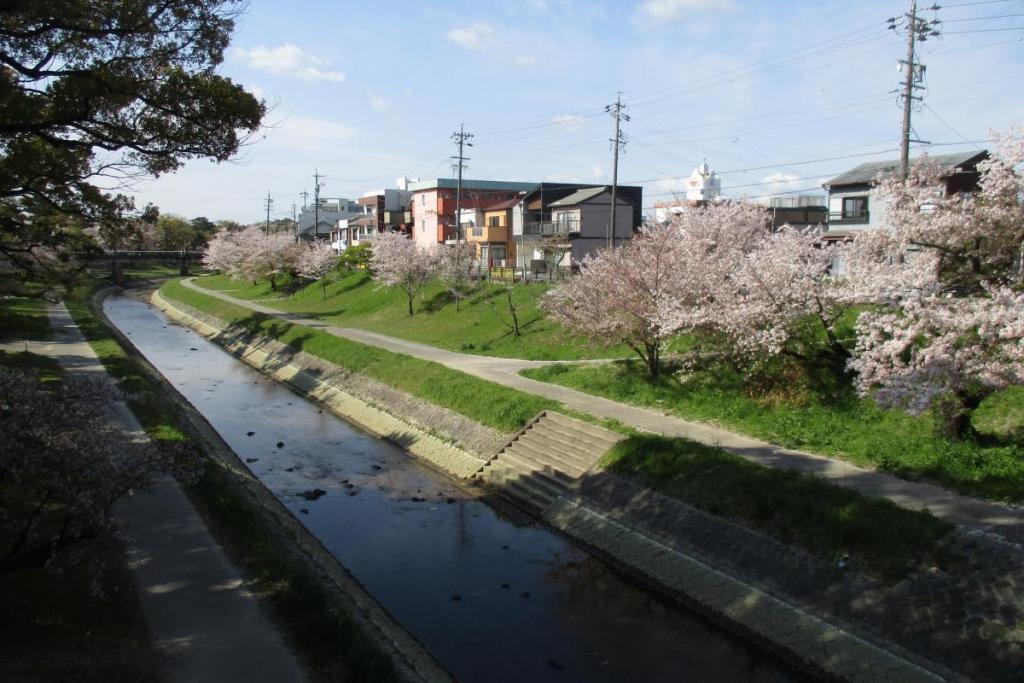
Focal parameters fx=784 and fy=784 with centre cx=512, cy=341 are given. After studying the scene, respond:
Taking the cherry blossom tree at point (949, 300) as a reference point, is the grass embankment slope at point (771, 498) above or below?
below

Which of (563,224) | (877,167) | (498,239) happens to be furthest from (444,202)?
(877,167)

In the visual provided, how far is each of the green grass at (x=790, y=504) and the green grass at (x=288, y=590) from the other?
6.88 metres

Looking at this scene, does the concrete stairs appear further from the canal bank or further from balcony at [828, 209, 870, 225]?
balcony at [828, 209, 870, 225]

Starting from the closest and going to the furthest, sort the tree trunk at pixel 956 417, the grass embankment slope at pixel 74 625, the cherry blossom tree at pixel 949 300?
the grass embankment slope at pixel 74 625
the cherry blossom tree at pixel 949 300
the tree trunk at pixel 956 417

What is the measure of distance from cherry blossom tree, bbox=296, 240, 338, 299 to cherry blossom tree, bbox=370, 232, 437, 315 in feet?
42.1

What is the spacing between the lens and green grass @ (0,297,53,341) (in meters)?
14.3

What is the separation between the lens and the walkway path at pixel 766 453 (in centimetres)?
1155

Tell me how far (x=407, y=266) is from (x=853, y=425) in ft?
95.4

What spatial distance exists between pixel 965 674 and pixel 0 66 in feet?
44.6

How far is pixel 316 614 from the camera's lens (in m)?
9.45

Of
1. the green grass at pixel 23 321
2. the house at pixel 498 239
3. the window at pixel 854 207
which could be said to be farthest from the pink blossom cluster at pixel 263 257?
the window at pixel 854 207

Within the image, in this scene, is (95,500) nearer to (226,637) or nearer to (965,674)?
(226,637)

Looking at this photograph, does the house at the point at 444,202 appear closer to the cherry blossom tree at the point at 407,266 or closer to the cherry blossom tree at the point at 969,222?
the cherry blossom tree at the point at 407,266

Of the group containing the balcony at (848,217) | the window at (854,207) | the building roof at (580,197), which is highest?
the building roof at (580,197)
